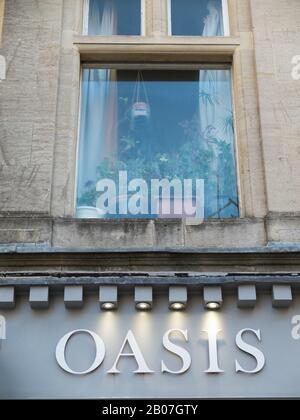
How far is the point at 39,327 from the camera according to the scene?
8.02 m

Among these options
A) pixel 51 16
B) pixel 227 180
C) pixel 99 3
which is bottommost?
pixel 227 180

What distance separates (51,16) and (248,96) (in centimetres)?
336

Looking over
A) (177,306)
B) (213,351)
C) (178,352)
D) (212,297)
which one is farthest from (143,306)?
(213,351)

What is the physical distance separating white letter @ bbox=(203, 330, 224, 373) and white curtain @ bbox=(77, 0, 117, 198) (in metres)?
2.92

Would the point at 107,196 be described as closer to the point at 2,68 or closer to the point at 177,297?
the point at 177,297

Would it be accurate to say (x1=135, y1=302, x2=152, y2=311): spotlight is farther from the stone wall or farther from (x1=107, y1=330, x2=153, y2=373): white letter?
the stone wall

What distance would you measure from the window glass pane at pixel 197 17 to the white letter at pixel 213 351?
5.13m

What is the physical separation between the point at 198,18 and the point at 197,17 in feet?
0.10

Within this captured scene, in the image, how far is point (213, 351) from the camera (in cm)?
790

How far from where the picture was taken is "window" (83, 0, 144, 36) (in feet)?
35.1

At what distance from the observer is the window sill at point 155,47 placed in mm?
10227

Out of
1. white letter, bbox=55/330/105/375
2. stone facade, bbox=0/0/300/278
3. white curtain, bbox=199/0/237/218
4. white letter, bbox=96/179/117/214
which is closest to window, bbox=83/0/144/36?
stone facade, bbox=0/0/300/278
